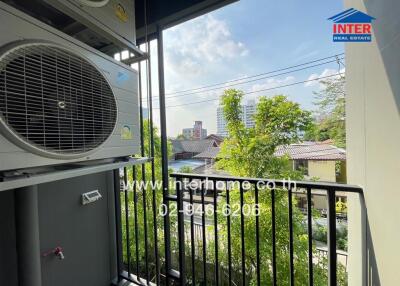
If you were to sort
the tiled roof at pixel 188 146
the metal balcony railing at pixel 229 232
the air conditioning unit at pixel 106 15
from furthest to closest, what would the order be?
the tiled roof at pixel 188 146, the metal balcony railing at pixel 229 232, the air conditioning unit at pixel 106 15

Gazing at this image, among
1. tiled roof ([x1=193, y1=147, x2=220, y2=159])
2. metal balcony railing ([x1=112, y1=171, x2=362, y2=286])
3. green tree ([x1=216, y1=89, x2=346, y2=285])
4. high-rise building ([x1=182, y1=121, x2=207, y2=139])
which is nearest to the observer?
metal balcony railing ([x1=112, y1=171, x2=362, y2=286])

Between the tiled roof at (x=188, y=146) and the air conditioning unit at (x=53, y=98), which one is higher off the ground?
the air conditioning unit at (x=53, y=98)

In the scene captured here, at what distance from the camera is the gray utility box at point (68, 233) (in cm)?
97

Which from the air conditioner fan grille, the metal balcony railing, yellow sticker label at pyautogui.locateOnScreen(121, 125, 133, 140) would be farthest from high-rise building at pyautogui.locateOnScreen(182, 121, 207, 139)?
the air conditioner fan grille

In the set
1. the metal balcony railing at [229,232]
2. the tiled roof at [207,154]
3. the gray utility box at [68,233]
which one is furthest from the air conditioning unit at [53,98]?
the tiled roof at [207,154]

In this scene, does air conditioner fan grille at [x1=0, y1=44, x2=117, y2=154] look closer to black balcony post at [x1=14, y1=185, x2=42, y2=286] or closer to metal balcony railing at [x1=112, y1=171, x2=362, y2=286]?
black balcony post at [x1=14, y1=185, x2=42, y2=286]

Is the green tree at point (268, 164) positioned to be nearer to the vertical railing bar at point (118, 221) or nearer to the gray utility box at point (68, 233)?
the vertical railing bar at point (118, 221)

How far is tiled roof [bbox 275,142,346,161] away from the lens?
2127 millimetres

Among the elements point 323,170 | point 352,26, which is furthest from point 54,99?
point 323,170

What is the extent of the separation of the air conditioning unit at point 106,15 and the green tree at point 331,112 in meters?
2.05

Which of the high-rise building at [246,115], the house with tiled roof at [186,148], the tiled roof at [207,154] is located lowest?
the tiled roof at [207,154]

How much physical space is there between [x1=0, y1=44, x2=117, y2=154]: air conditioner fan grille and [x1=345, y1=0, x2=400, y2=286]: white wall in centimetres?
124

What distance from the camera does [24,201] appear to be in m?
0.86

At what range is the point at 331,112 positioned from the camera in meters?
2.35
